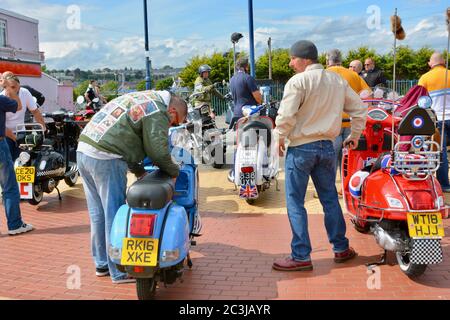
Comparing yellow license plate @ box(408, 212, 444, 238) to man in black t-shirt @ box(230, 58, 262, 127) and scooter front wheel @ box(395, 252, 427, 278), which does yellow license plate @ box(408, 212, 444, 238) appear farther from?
man in black t-shirt @ box(230, 58, 262, 127)

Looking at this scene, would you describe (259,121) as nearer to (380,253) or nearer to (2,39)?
(380,253)

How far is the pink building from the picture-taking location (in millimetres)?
33000

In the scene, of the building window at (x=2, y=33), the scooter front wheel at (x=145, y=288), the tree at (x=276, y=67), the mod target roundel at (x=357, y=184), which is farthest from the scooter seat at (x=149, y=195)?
the building window at (x=2, y=33)

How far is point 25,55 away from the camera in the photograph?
34781 mm

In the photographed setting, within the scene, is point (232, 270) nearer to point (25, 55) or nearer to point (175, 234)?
point (175, 234)

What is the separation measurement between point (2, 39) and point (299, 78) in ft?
109

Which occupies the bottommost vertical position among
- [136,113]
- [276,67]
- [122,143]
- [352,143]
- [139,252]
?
[139,252]

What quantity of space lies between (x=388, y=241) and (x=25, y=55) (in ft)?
115

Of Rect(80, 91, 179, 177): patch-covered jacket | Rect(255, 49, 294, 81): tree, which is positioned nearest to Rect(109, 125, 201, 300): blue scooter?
Rect(80, 91, 179, 177): patch-covered jacket

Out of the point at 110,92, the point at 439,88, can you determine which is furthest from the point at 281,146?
the point at 110,92

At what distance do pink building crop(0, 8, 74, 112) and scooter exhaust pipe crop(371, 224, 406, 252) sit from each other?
3034 cm
